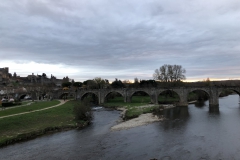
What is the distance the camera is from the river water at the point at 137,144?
1917cm

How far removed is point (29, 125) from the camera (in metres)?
30.8

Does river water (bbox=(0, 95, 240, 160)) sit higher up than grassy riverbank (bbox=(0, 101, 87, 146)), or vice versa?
grassy riverbank (bbox=(0, 101, 87, 146))

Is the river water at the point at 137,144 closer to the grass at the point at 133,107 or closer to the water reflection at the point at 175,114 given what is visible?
the water reflection at the point at 175,114

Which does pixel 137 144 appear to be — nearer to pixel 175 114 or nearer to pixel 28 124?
pixel 28 124

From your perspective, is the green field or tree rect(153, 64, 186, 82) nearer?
the green field

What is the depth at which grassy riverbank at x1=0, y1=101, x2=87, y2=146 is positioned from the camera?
25.5 meters

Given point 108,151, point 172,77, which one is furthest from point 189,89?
point 108,151

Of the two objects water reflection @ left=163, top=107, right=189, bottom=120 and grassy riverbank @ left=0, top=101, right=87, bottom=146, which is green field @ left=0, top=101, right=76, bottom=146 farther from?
water reflection @ left=163, top=107, right=189, bottom=120

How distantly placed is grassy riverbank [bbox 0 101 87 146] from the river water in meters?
1.83

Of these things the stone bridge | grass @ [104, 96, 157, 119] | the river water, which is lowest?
the river water

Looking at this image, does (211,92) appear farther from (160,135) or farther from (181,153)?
(181,153)

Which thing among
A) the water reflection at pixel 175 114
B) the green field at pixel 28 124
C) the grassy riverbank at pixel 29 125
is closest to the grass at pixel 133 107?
the water reflection at pixel 175 114

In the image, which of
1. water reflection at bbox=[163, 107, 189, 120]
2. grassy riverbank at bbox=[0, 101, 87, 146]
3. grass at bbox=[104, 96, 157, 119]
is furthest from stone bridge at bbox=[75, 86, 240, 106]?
grassy riverbank at bbox=[0, 101, 87, 146]

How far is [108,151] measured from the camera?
67.1ft
